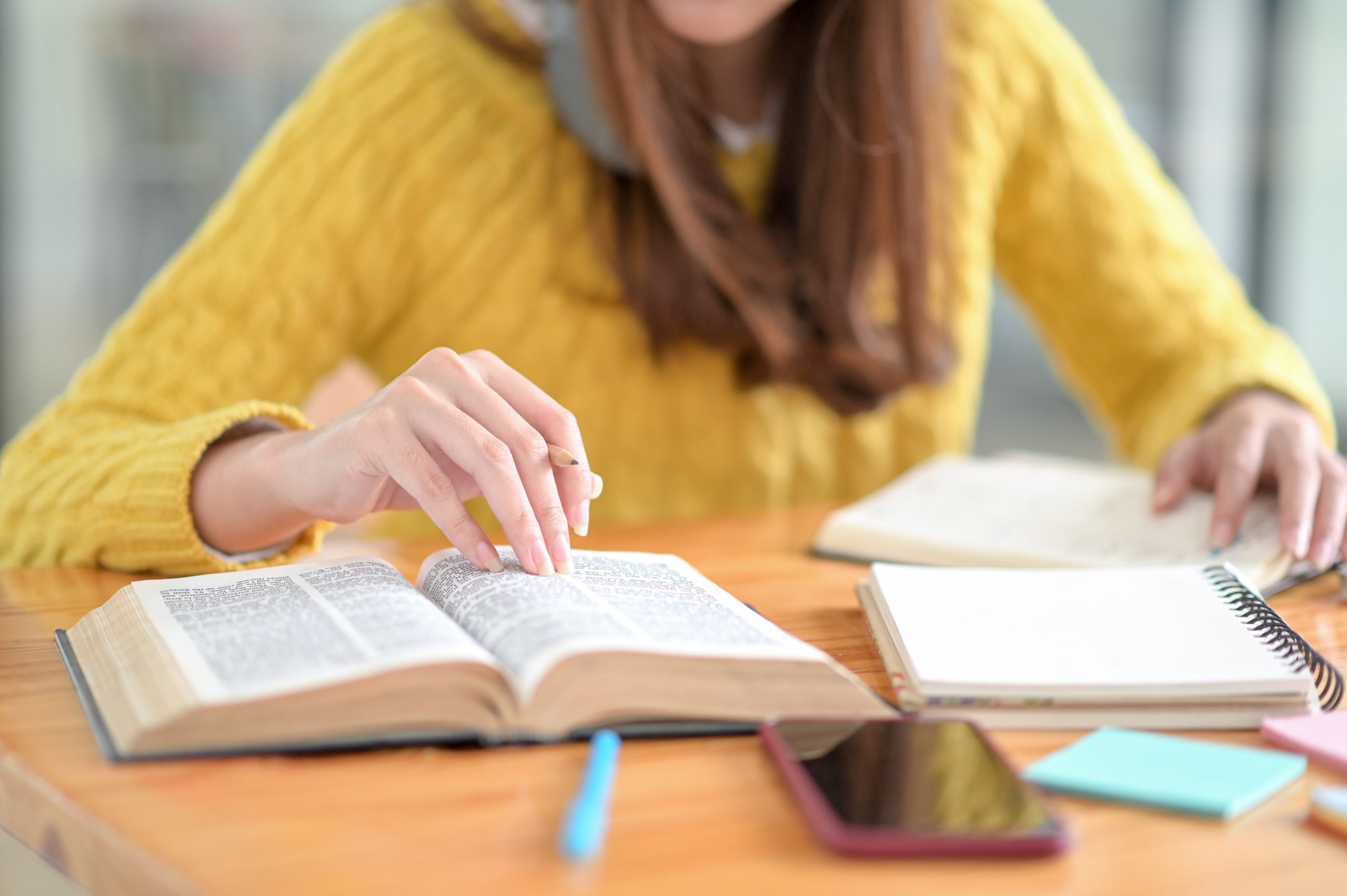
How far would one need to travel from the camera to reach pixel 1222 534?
812 mm

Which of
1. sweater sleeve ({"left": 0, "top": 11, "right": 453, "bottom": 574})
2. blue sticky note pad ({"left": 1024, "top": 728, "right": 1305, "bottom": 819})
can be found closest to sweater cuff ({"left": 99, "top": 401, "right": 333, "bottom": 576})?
sweater sleeve ({"left": 0, "top": 11, "right": 453, "bottom": 574})

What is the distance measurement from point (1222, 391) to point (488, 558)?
706 mm

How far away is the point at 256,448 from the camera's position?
2.38ft

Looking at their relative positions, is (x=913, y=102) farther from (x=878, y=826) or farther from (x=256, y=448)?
(x=878, y=826)

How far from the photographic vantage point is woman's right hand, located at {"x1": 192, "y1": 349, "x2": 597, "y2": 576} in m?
0.60

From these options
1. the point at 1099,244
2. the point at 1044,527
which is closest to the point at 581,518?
the point at 1044,527

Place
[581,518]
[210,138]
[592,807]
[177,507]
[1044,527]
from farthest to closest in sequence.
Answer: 1. [210,138]
2. [1044,527]
3. [177,507]
4. [581,518]
5. [592,807]

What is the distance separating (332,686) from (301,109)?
738 millimetres

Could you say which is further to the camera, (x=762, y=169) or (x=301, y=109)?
(x=762, y=169)

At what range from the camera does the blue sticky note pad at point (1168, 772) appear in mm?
433

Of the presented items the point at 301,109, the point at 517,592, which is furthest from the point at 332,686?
the point at 301,109

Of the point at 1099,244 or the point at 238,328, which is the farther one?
the point at 1099,244

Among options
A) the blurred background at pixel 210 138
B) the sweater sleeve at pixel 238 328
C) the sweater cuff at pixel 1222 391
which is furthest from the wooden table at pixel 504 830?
the blurred background at pixel 210 138

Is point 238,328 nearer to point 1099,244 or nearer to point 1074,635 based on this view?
point 1074,635
